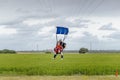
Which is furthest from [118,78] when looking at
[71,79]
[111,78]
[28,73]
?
[28,73]

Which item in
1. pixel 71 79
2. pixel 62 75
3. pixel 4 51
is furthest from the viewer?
pixel 4 51

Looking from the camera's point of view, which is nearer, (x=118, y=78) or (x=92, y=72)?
(x=118, y=78)

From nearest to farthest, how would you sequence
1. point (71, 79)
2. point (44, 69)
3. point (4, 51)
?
point (71, 79) < point (44, 69) < point (4, 51)

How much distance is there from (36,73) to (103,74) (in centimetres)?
667

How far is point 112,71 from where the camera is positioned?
3753 cm

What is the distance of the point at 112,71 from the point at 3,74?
11158 mm

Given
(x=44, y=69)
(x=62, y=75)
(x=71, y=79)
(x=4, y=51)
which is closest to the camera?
(x=71, y=79)

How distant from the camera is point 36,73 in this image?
→ 3625cm

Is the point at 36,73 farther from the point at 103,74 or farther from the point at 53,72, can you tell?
the point at 103,74

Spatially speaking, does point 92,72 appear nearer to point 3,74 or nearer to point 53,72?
point 53,72

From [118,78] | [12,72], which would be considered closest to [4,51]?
[12,72]

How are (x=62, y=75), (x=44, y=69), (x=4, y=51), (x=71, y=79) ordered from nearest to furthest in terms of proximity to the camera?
(x=71, y=79) → (x=62, y=75) → (x=44, y=69) → (x=4, y=51)

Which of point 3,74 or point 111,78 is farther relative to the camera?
point 3,74

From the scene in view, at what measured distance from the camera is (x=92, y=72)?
119ft
